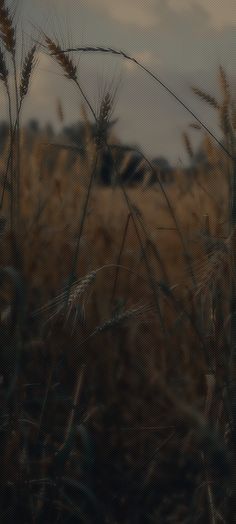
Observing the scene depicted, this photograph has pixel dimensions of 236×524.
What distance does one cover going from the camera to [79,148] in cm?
145

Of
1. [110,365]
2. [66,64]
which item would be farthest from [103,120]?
[110,365]

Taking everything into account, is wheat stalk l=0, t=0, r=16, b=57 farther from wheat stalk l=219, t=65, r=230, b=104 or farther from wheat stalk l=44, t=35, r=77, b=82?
wheat stalk l=219, t=65, r=230, b=104

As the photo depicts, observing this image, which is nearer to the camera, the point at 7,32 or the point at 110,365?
the point at 7,32

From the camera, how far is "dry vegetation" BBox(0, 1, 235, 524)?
1110 millimetres

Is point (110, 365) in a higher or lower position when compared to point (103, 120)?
lower

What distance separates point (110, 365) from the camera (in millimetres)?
1927

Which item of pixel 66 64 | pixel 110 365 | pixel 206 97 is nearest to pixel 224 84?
pixel 206 97

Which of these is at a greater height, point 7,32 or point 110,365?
point 7,32

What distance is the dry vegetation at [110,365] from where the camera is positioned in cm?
111

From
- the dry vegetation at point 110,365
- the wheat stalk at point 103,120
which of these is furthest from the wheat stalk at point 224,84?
the wheat stalk at point 103,120

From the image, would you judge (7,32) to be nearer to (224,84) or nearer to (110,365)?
(224,84)

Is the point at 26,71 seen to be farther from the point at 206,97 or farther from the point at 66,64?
the point at 206,97

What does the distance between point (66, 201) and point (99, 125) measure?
5.09 feet

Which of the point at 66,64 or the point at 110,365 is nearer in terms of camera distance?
the point at 66,64
